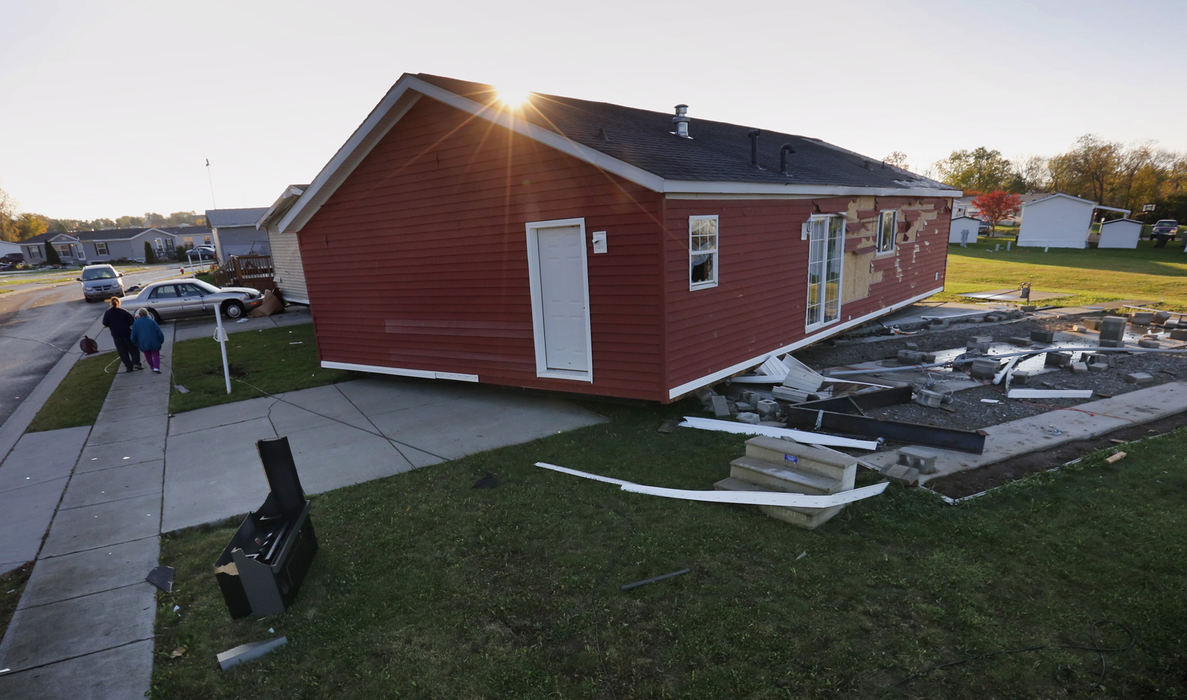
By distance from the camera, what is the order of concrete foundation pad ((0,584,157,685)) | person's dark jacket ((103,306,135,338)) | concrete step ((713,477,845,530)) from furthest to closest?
person's dark jacket ((103,306,135,338)) < concrete step ((713,477,845,530)) < concrete foundation pad ((0,584,157,685))

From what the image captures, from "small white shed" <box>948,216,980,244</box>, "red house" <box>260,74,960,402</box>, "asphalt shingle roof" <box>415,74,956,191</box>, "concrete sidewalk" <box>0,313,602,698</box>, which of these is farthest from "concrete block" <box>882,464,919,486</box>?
"small white shed" <box>948,216,980,244</box>

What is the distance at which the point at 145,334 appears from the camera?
11352 millimetres

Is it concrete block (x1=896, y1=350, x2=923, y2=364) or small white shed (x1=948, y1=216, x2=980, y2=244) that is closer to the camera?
concrete block (x1=896, y1=350, x2=923, y2=364)

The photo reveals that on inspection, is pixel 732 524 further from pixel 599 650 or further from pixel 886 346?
pixel 886 346

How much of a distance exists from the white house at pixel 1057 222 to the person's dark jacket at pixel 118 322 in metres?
50.0

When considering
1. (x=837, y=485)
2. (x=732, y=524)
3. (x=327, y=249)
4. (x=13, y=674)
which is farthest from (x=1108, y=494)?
(x=327, y=249)

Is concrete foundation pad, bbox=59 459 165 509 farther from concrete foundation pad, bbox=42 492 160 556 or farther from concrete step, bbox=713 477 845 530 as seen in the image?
concrete step, bbox=713 477 845 530

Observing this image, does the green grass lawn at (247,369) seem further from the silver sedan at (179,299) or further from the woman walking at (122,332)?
the silver sedan at (179,299)

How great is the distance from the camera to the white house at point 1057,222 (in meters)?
38.8

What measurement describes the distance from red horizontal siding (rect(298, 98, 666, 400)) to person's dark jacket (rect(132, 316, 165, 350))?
3.60 metres

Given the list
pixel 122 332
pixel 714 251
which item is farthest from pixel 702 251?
pixel 122 332

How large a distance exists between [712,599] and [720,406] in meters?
4.01

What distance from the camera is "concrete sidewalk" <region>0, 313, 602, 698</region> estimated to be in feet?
12.6

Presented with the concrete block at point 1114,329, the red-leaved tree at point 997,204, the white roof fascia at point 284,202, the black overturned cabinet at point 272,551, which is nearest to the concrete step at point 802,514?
the black overturned cabinet at point 272,551
